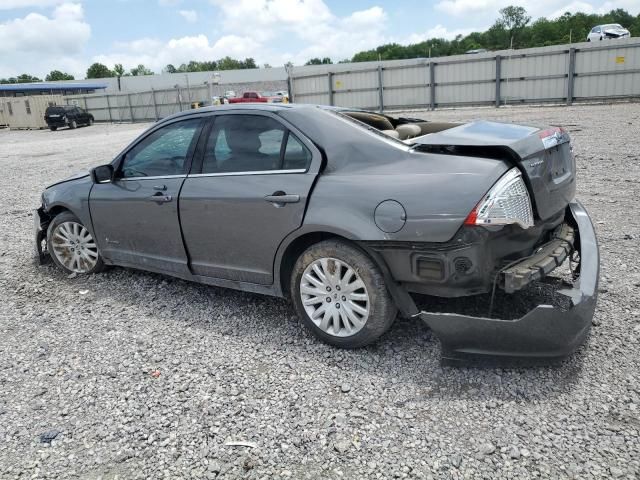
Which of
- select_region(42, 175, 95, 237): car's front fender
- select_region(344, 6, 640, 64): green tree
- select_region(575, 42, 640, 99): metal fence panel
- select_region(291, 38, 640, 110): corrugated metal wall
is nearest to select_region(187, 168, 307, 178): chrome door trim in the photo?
select_region(42, 175, 95, 237): car's front fender

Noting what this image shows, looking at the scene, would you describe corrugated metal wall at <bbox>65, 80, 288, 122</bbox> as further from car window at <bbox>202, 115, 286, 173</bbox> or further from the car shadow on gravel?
car window at <bbox>202, 115, 286, 173</bbox>

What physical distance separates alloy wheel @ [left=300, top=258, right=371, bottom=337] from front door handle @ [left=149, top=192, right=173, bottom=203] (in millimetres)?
1325

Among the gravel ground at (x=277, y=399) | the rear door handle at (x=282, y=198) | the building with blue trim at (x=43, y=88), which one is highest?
the building with blue trim at (x=43, y=88)

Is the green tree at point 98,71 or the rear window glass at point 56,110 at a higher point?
the green tree at point 98,71

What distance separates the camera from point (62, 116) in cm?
3469

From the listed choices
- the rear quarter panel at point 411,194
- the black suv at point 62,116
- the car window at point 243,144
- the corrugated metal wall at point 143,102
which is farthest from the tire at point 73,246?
the black suv at point 62,116

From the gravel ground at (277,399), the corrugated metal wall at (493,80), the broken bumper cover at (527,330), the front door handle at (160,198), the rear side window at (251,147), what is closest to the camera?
the gravel ground at (277,399)

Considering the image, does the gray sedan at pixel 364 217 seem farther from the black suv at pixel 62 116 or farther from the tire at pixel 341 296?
the black suv at pixel 62 116

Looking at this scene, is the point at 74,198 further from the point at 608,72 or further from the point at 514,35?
the point at 514,35

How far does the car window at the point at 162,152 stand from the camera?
4.17 meters

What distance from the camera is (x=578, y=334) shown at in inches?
114

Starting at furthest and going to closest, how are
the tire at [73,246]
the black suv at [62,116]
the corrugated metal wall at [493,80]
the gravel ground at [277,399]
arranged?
1. the black suv at [62,116]
2. the corrugated metal wall at [493,80]
3. the tire at [73,246]
4. the gravel ground at [277,399]

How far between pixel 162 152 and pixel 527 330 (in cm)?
304

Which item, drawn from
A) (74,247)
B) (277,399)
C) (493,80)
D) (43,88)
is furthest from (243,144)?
(43,88)
